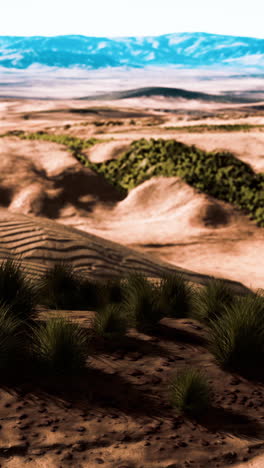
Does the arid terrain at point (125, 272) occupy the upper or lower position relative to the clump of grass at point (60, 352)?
lower

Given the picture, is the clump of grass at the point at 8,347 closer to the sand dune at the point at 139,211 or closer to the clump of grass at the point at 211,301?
the clump of grass at the point at 211,301

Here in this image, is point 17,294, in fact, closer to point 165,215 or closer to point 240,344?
Answer: point 240,344

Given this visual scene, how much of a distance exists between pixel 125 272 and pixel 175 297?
235 centimetres

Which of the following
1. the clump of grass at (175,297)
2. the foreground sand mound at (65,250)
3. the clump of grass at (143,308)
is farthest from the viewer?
the foreground sand mound at (65,250)

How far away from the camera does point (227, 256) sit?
1130 cm

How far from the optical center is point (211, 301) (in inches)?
198

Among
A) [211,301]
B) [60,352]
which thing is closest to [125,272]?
[211,301]

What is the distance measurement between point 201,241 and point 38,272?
606 centimetres

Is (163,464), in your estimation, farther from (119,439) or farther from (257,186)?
(257,186)

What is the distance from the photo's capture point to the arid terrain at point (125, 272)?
3.04 m

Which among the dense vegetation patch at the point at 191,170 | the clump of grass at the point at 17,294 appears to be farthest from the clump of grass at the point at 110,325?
the dense vegetation patch at the point at 191,170

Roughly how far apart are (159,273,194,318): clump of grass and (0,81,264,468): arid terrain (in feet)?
0.97

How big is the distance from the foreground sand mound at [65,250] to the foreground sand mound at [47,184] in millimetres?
5456

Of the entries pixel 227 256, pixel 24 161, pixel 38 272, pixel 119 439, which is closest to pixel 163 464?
pixel 119 439
